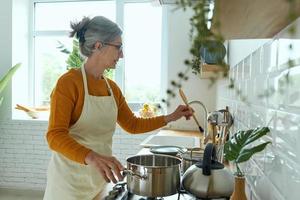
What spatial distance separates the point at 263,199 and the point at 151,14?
10.4 feet

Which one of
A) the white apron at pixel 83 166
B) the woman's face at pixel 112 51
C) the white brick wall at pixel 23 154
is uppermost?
the woman's face at pixel 112 51

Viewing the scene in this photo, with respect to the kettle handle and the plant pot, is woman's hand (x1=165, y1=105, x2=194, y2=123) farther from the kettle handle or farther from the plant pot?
the plant pot

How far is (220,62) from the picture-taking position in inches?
15.6

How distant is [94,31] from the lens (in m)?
1.61

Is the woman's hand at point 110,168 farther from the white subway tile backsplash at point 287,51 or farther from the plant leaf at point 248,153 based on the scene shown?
the white subway tile backsplash at point 287,51

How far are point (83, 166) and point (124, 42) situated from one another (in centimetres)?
243

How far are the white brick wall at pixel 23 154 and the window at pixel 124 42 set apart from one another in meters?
0.49

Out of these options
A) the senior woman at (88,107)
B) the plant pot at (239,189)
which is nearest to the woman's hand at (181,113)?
the senior woman at (88,107)

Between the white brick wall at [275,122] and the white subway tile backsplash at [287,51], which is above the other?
the white subway tile backsplash at [287,51]

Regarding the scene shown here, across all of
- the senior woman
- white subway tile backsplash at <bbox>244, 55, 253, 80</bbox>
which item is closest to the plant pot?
white subway tile backsplash at <bbox>244, 55, 253, 80</bbox>

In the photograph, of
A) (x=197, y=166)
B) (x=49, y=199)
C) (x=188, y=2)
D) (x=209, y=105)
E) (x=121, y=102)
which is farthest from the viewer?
(x=209, y=105)

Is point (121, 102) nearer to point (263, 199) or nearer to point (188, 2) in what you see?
point (263, 199)

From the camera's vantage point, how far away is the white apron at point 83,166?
1.59 metres

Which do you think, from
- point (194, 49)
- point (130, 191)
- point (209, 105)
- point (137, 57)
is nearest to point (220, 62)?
point (194, 49)
